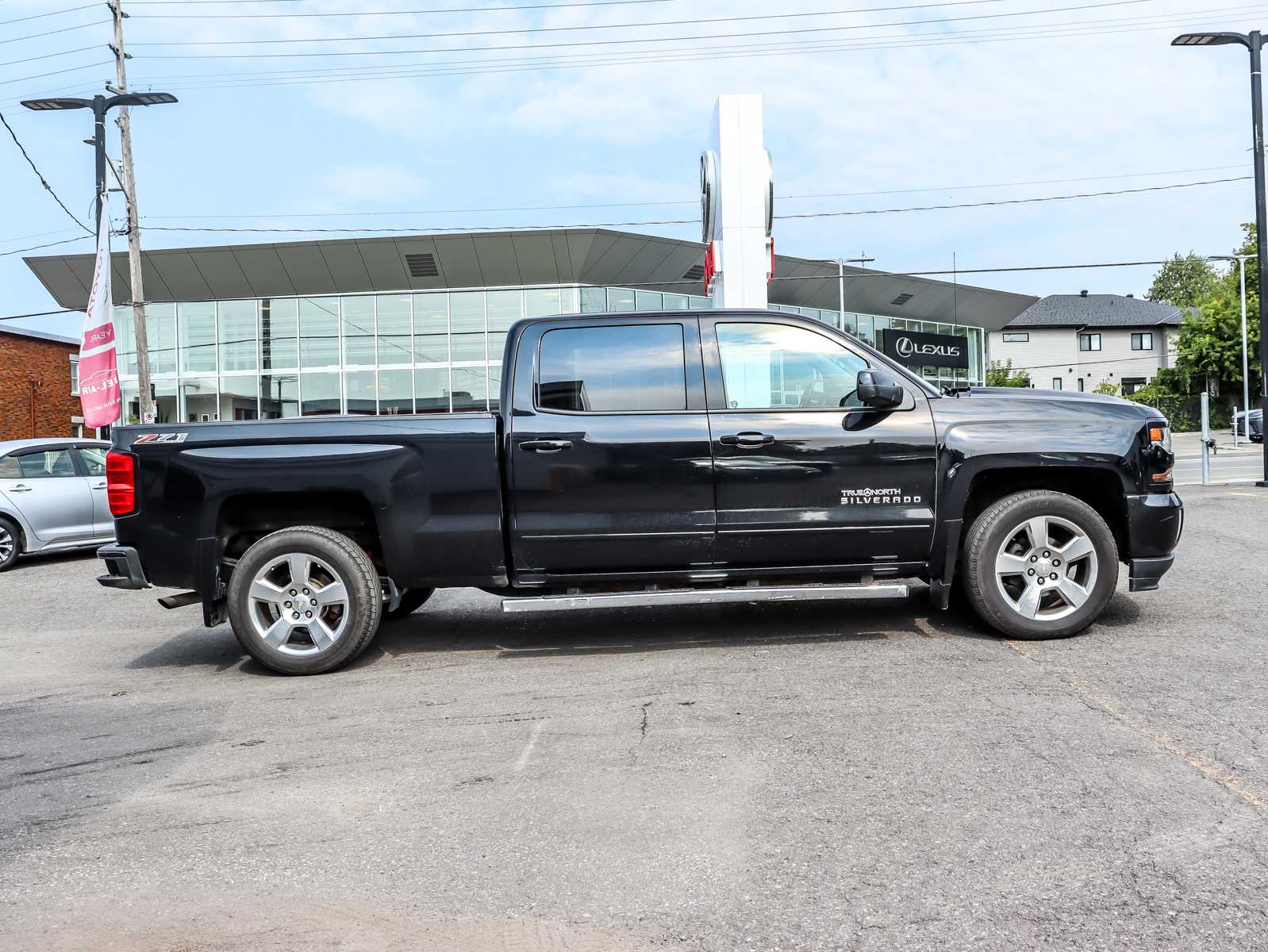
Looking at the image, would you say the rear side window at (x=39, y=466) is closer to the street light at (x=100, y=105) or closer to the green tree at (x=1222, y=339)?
the street light at (x=100, y=105)

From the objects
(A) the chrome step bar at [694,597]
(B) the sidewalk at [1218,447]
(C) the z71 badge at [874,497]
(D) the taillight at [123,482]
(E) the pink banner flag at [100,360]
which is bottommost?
(A) the chrome step bar at [694,597]

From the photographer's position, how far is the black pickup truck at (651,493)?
559 cm

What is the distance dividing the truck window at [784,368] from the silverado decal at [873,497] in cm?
50

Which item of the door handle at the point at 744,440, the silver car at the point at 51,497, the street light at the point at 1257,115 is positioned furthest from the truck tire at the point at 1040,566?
the street light at the point at 1257,115

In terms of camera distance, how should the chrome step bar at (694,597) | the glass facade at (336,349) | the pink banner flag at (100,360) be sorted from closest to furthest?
1. the chrome step bar at (694,597)
2. the pink banner flag at (100,360)
3. the glass facade at (336,349)

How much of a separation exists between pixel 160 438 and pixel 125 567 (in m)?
0.76

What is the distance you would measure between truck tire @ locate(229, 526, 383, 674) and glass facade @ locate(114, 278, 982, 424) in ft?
85.0

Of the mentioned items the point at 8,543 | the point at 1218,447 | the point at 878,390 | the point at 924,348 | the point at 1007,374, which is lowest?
the point at 8,543

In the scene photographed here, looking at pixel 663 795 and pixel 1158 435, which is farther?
pixel 1158 435

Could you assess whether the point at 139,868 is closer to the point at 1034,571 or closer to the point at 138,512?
the point at 138,512

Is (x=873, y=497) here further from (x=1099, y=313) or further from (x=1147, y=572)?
(x=1099, y=313)

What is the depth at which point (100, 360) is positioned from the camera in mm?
16375

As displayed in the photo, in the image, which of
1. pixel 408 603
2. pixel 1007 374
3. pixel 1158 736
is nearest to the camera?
pixel 1158 736

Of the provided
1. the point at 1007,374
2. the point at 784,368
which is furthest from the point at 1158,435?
the point at 1007,374
